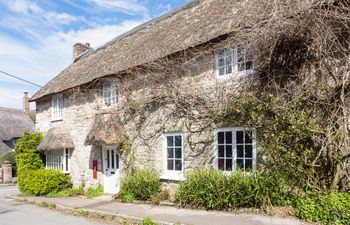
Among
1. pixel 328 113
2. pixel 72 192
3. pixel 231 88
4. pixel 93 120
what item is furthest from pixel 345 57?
pixel 72 192

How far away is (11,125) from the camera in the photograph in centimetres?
3538

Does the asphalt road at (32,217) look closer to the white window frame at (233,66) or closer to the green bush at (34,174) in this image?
the green bush at (34,174)

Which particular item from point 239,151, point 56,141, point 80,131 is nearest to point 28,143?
point 56,141

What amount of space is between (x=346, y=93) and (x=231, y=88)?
3.24m

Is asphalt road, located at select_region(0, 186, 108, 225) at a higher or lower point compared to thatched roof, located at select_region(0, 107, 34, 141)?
lower

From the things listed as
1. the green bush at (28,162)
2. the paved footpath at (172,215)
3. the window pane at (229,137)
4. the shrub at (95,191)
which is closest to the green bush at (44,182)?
the green bush at (28,162)

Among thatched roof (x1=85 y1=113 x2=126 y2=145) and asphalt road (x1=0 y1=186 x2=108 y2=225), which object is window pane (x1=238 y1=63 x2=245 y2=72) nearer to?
thatched roof (x1=85 y1=113 x2=126 y2=145)

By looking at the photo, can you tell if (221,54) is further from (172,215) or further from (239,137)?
(172,215)

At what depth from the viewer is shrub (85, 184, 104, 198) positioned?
14250 mm

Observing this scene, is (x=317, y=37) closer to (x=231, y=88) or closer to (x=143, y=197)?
(x=231, y=88)

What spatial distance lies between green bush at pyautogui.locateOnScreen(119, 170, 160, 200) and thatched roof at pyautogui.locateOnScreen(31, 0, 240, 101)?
14.1ft

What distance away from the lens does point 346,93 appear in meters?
8.01

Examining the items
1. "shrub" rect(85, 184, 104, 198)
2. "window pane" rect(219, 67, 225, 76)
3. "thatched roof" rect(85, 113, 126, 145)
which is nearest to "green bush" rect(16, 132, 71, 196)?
"shrub" rect(85, 184, 104, 198)

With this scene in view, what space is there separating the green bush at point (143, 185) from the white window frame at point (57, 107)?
722cm
